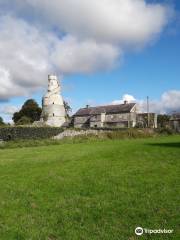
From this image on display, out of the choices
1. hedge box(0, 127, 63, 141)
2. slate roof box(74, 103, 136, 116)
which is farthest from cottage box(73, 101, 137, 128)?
hedge box(0, 127, 63, 141)

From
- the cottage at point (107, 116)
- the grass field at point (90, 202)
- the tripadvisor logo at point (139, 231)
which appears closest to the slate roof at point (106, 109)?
the cottage at point (107, 116)

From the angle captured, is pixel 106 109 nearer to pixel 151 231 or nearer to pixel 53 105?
pixel 53 105

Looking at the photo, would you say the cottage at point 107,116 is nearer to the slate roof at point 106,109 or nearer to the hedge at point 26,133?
the slate roof at point 106,109

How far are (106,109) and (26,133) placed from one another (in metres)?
46.9

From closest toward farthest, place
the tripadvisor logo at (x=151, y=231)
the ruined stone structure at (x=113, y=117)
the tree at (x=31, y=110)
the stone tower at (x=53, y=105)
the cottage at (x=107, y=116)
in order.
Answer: the tripadvisor logo at (x=151, y=231) → the stone tower at (x=53, y=105) → the ruined stone structure at (x=113, y=117) → the cottage at (x=107, y=116) → the tree at (x=31, y=110)

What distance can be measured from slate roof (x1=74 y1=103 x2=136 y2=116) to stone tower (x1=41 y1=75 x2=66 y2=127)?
1522cm

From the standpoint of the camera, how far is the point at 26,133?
43.4 meters

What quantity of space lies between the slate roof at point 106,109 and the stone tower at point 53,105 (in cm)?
1522

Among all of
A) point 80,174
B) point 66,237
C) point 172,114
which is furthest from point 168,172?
point 172,114

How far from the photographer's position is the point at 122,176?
1136cm

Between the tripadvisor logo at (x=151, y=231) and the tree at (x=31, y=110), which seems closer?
the tripadvisor logo at (x=151, y=231)

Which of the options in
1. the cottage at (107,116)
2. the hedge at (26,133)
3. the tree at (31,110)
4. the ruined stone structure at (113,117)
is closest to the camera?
the hedge at (26,133)

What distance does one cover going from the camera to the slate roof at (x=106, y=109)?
84.6 metres

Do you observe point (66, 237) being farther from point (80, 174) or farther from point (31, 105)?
point (31, 105)
